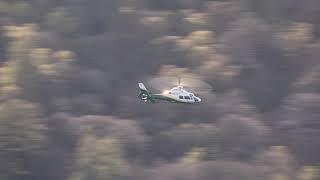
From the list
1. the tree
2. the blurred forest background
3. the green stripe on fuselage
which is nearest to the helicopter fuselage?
the green stripe on fuselage

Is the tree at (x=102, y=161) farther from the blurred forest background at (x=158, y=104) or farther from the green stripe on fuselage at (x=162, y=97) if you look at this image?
the green stripe on fuselage at (x=162, y=97)

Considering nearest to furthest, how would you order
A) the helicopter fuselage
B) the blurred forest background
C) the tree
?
the helicopter fuselage
the tree
the blurred forest background

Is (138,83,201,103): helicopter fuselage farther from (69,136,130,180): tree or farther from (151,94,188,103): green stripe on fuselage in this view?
(69,136,130,180): tree

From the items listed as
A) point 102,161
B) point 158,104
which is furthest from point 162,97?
point 158,104

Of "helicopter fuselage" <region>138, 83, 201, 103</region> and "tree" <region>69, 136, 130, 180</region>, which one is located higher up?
"tree" <region>69, 136, 130, 180</region>

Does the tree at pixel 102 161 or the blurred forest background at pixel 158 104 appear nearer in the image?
the tree at pixel 102 161

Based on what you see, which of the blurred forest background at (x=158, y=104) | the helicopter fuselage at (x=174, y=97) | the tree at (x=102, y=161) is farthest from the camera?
the blurred forest background at (x=158, y=104)

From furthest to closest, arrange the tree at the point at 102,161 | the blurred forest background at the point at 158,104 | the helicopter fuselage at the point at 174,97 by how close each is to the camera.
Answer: the blurred forest background at the point at 158,104 → the tree at the point at 102,161 → the helicopter fuselage at the point at 174,97

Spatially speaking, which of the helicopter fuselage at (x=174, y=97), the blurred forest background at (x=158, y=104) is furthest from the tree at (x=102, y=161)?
the helicopter fuselage at (x=174, y=97)
